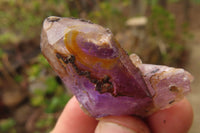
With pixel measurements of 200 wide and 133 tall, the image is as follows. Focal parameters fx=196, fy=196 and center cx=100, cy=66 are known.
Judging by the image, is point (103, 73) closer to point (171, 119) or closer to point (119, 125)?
point (119, 125)

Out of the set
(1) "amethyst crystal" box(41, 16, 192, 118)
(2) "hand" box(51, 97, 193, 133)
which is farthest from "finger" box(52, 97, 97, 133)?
(1) "amethyst crystal" box(41, 16, 192, 118)

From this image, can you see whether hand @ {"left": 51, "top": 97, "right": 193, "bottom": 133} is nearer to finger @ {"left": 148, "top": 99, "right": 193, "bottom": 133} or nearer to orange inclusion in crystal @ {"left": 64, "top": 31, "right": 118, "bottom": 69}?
finger @ {"left": 148, "top": 99, "right": 193, "bottom": 133}

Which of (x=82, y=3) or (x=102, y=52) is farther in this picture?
(x=82, y=3)

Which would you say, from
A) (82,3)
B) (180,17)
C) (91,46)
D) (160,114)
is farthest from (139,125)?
(180,17)

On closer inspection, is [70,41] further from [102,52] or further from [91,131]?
[91,131]

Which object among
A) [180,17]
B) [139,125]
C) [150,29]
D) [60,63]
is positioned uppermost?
[60,63]

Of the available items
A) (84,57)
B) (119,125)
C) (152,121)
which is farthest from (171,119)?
(84,57)
